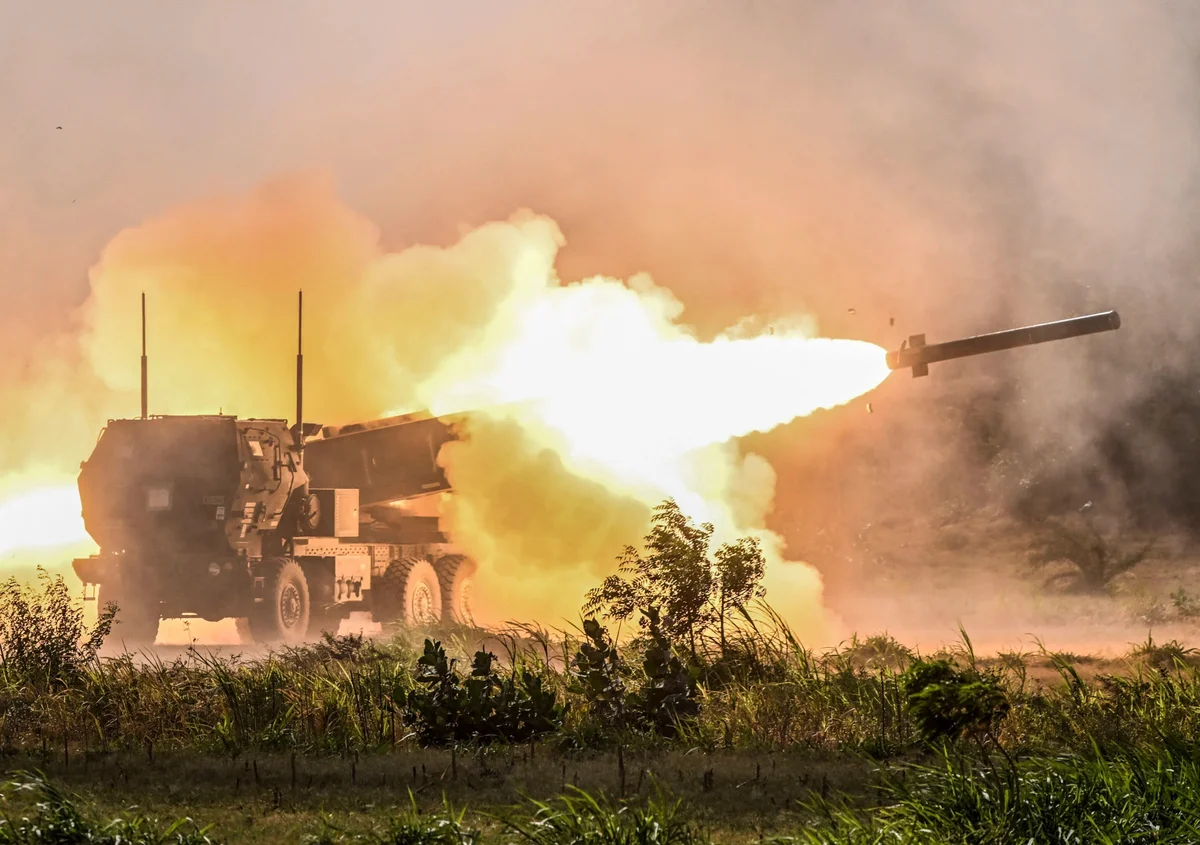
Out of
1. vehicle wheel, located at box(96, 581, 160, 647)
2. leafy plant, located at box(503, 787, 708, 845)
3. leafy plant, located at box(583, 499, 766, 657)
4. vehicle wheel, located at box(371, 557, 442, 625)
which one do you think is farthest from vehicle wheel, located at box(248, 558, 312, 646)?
leafy plant, located at box(503, 787, 708, 845)

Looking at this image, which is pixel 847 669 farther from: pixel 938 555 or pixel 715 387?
pixel 938 555

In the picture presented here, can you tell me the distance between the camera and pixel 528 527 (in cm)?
3014

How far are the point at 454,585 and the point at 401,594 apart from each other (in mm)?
2029

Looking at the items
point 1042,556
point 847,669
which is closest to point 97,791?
point 847,669

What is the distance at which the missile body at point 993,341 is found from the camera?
22.0 metres

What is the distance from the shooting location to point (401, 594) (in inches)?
1126

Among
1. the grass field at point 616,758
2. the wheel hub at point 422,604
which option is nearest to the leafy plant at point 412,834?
the grass field at point 616,758

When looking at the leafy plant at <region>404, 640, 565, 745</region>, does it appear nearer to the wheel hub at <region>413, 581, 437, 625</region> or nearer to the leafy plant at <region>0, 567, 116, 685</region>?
the leafy plant at <region>0, 567, 116, 685</region>

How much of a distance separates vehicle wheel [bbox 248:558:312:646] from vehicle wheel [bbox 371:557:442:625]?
2.10 m

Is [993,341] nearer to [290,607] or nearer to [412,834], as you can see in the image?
[290,607]

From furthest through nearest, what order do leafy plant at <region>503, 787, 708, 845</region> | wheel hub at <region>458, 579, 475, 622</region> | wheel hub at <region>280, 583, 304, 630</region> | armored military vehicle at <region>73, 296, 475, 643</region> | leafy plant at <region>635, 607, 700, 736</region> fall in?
wheel hub at <region>458, 579, 475, 622</region>, wheel hub at <region>280, 583, 304, 630</region>, armored military vehicle at <region>73, 296, 475, 643</region>, leafy plant at <region>635, 607, 700, 736</region>, leafy plant at <region>503, 787, 708, 845</region>

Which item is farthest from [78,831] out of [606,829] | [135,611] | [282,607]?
[135,611]

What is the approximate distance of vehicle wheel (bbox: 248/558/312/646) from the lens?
84.5 ft

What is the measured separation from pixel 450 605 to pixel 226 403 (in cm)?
1009
